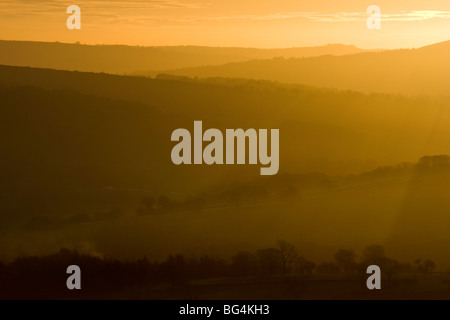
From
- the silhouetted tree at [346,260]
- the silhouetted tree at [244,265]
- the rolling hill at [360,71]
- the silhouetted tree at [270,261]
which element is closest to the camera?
the silhouetted tree at [270,261]

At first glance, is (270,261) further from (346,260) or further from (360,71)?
(360,71)

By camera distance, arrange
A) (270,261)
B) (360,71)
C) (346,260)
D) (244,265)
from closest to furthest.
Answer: (270,261) → (244,265) → (346,260) → (360,71)

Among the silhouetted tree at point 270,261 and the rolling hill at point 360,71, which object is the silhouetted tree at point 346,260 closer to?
the silhouetted tree at point 270,261

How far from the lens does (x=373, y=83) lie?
7644cm

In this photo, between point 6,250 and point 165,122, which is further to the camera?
point 165,122

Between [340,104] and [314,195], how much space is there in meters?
27.0

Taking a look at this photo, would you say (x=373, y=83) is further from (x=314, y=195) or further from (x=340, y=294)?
(x=340, y=294)

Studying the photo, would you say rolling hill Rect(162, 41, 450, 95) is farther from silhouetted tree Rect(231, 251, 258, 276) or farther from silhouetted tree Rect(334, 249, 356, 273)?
silhouetted tree Rect(231, 251, 258, 276)

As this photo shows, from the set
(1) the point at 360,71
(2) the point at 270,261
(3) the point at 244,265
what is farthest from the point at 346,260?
(1) the point at 360,71

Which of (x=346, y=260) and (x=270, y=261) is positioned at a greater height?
(x=346, y=260)

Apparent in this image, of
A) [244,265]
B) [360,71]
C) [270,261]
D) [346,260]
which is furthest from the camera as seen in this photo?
[360,71]

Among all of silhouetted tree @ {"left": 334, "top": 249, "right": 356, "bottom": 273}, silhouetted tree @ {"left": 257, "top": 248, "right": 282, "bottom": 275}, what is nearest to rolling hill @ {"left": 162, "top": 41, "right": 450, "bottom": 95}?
silhouetted tree @ {"left": 334, "top": 249, "right": 356, "bottom": 273}

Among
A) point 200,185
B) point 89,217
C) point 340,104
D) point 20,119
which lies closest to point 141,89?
point 20,119

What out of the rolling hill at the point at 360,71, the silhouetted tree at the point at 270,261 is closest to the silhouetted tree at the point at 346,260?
the silhouetted tree at the point at 270,261
